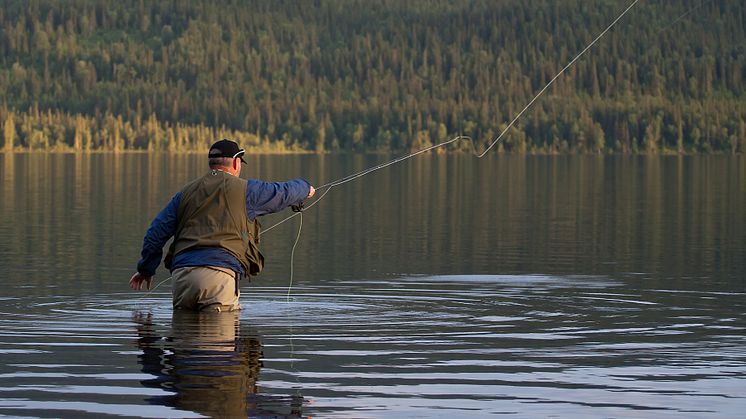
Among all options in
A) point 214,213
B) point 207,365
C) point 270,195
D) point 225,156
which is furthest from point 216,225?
point 207,365

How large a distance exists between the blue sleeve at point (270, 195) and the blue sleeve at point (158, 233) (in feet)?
2.55

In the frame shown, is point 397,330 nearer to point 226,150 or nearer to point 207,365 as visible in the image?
point 226,150

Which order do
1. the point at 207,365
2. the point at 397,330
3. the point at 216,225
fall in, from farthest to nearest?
the point at 397,330 → the point at 216,225 → the point at 207,365

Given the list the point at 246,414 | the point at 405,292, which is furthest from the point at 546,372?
the point at 405,292

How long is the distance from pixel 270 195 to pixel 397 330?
80.9 inches

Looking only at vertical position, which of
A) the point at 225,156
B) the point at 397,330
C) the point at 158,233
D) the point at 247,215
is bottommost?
the point at 397,330

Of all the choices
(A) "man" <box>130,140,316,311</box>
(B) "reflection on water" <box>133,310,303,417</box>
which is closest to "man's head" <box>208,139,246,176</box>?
(A) "man" <box>130,140,316,311</box>

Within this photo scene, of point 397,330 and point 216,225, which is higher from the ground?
point 216,225

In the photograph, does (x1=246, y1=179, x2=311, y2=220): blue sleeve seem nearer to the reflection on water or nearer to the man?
the man

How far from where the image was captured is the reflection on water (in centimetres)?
1316

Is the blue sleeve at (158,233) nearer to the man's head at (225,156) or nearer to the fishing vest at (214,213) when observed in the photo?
the fishing vest at (214,213)

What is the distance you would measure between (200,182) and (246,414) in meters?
5.77

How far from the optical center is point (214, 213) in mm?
18125

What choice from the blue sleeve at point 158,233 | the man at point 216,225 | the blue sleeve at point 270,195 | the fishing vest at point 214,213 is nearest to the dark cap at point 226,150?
the man at point 216,225
